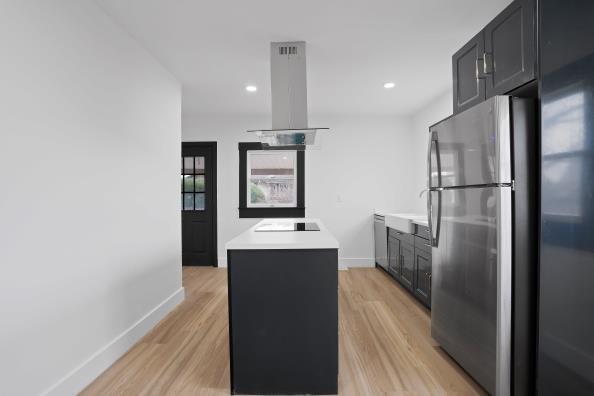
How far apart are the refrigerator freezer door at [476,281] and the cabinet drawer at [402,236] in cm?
127

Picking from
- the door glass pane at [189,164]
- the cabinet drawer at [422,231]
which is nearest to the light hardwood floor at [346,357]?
the cabinet drawer at [422,231]


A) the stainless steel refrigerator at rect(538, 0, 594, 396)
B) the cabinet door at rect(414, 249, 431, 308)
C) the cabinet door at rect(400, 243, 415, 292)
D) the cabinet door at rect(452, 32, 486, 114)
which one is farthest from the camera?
the cabinet door at rect(400, 243, 415, 292)

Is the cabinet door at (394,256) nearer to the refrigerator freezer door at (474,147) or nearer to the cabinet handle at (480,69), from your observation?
the refrigerator freezer door at (474,147)

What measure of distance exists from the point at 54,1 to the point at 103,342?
2.18 meters

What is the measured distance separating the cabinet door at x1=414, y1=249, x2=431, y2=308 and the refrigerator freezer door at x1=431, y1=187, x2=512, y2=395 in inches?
32.0

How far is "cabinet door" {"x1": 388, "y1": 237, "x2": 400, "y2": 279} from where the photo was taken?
4.18m

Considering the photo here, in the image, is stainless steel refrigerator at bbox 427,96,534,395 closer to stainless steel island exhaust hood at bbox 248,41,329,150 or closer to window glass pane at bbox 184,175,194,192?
stainless steel island exhaust hood at bbox 248,41,329,150

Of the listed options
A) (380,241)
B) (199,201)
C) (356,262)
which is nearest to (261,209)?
(199,201)

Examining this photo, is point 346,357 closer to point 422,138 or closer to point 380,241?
point 380,241

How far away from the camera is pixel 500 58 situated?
196 centimetres

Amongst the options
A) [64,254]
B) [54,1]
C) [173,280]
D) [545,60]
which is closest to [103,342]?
[64,254]

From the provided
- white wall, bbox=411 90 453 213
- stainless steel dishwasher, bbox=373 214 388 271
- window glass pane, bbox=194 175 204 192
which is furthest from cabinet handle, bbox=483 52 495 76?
window glass pane, bbox=194 175 204 192

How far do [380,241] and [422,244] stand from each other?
157cm

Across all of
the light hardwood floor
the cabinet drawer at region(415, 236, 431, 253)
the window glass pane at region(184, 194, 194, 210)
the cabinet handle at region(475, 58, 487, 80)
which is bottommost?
the light hardwood floor
